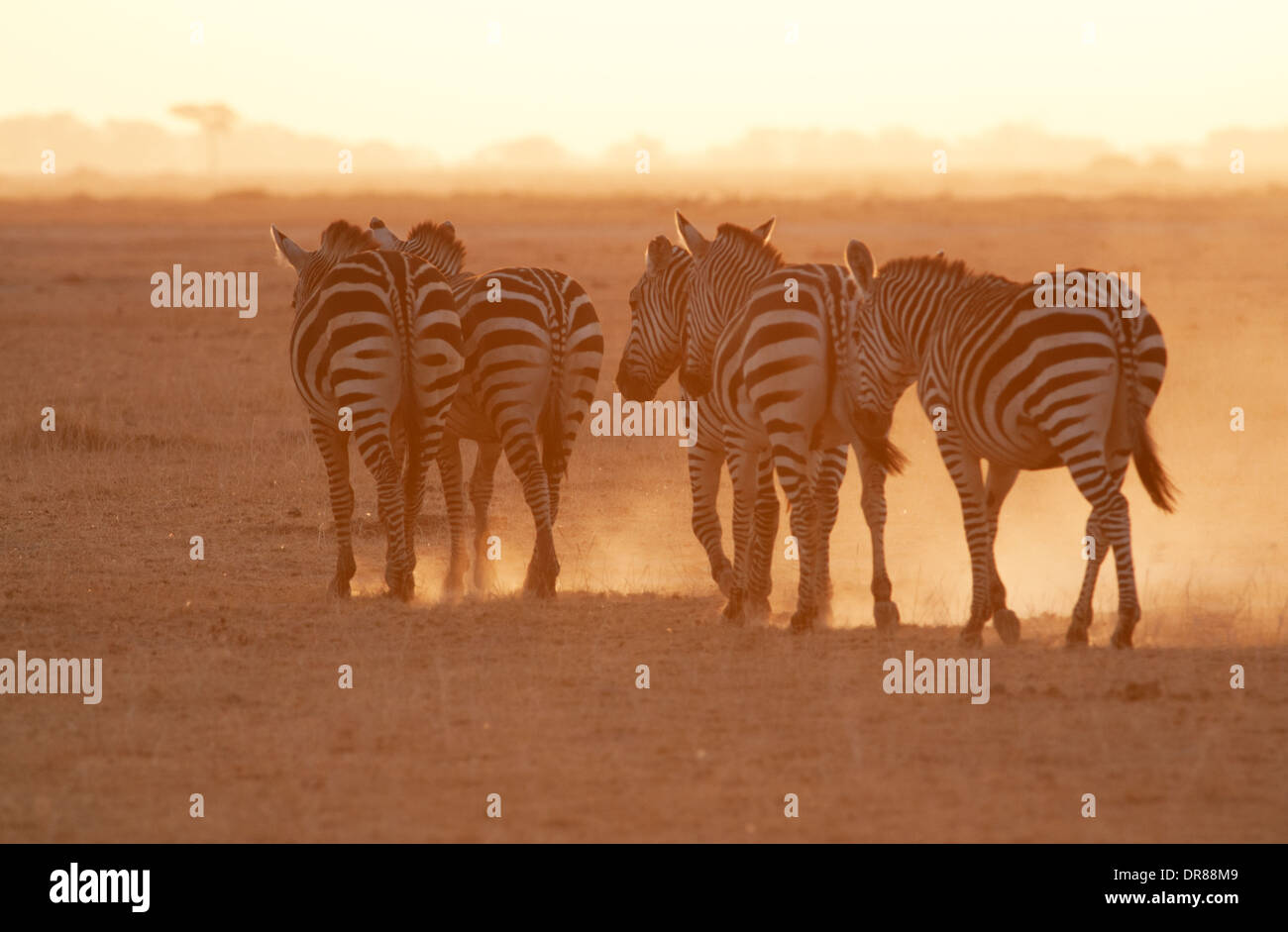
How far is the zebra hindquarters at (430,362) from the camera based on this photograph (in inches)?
364

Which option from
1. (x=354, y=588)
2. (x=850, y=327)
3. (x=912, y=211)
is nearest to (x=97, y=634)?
(x=354, y=588)

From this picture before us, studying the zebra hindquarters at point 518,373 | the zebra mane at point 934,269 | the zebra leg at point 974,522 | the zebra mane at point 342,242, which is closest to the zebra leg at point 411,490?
the zebra hindquarters at point 518,373

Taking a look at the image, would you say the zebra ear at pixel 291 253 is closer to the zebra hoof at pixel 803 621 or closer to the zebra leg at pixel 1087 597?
the zebra hoof at pixel 803 621

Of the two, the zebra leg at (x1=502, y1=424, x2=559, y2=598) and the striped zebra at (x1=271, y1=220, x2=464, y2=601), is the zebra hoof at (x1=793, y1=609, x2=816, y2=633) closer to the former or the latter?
the zebra leg at (x1=502, y1=424, x2=559, y2=598)

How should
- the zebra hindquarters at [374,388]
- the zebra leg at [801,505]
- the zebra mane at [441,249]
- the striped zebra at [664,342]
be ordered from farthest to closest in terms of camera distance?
the zebra mane at [441,249], the striped zebra at [664,342], the zebra hindquarters at [374,388], the zebra leg at [801,505]

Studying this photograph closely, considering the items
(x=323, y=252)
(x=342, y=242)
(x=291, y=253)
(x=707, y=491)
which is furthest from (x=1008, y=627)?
(x=291, y=253)

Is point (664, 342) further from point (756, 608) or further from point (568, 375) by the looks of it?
point (756, 608)

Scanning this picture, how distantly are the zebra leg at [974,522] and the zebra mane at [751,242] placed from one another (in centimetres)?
193

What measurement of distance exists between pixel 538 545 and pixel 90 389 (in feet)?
32.0

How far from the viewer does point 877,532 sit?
8.83 meters

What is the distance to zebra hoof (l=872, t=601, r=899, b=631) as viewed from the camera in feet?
28.2

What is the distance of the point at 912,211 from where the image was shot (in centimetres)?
5297

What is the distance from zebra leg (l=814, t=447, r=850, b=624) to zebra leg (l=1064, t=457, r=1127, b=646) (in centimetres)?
160
